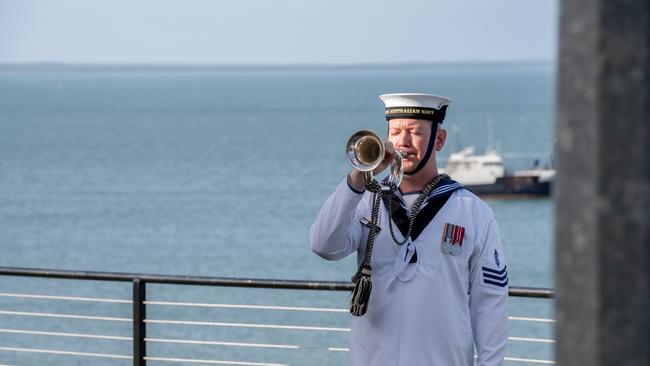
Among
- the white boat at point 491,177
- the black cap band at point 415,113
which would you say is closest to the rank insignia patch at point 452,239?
the black cap band at point 415,113

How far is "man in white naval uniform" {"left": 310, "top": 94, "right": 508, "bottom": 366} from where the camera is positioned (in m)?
3.07

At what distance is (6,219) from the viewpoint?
56.8 metres

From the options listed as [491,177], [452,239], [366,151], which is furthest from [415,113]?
[491,177]

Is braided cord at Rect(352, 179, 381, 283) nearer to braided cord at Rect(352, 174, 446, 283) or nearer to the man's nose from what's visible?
braided cord at Rect(352, 174, 446, 283)

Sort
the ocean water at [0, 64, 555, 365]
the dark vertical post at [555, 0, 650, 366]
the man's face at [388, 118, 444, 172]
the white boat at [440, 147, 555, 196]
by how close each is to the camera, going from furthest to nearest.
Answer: the white boat at [440, 147, 555, 196] → the ocean water at [0, 64, 555, 365] → the man's face at [388, 118, 444, 172] → the dark vertical post at [555, 0, 650, 366]

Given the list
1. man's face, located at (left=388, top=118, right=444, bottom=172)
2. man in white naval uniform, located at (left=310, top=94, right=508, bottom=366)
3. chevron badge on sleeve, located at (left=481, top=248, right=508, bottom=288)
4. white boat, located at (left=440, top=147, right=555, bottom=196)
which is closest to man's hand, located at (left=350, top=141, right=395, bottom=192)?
man in white naval uniform, located at (left=310, top=94, right=508, bottom=366)

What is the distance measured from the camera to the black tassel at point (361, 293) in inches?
120

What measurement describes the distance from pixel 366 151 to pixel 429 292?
38 cm

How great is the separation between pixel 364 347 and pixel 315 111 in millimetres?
139881

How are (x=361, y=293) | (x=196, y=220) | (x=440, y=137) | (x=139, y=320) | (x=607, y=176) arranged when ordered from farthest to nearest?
(x=196, y=220)
(x=139, y=320)
(x=440, y=137)
(x=361, y=293)
(x=607, y=176)

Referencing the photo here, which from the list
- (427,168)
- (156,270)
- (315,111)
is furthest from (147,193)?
(315,111)

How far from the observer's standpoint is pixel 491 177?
61.4m

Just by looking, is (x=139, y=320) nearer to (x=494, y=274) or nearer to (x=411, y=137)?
(x=411, y=137)

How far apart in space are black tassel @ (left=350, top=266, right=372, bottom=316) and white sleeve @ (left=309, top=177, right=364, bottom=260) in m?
0.08
